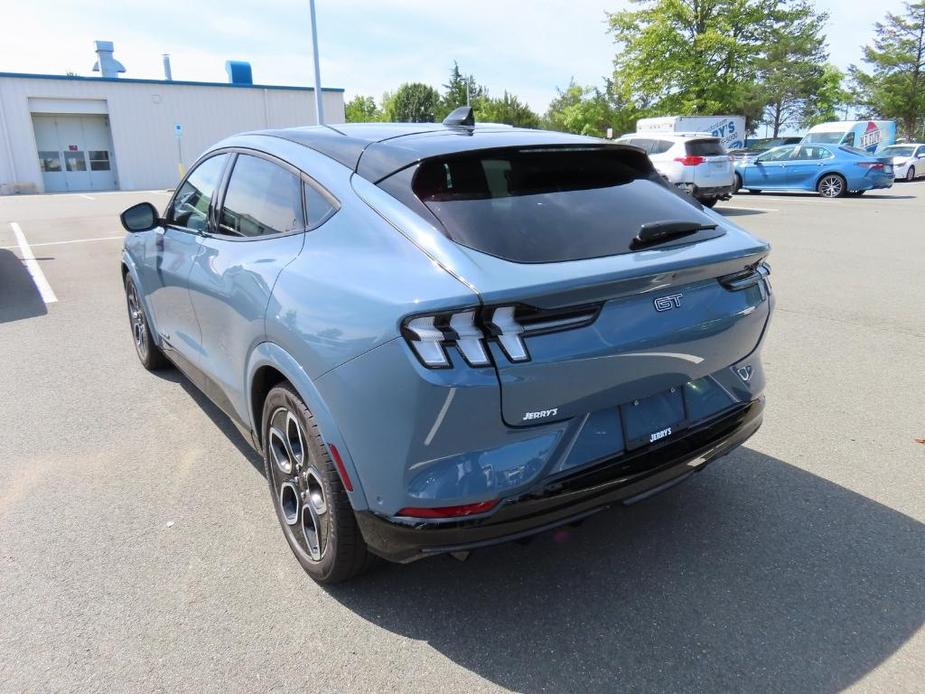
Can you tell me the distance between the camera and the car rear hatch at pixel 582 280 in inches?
77.6

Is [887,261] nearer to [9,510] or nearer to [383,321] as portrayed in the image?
[383,321]

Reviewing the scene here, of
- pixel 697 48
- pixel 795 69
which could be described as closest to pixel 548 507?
pixel 697 48

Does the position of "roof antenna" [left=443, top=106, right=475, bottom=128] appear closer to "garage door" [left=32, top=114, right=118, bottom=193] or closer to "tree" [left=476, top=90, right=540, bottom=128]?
"garage door" [left=32, top=114, right=118, bottom=193]

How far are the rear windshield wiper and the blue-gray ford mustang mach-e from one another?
0.04 feet

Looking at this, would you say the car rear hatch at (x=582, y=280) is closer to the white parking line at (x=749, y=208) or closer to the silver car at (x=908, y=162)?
the white parking line at (x=749, y=208)

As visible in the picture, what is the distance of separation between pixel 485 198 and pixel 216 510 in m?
1.99

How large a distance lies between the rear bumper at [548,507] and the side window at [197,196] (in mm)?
2091

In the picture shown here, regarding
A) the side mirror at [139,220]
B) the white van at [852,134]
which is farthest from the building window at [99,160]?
the side mirror at [139,220]

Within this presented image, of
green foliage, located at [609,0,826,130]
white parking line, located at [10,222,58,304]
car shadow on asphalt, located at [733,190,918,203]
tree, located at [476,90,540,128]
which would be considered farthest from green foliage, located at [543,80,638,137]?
white parking line, located at [10,222,58,304]

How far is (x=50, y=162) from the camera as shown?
34906mm

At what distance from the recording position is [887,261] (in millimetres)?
→ 9055

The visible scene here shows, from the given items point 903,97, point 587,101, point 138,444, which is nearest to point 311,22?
point 138,444

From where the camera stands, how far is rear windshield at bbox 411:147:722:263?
2.19m

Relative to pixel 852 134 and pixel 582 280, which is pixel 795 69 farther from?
pixel 582 280
